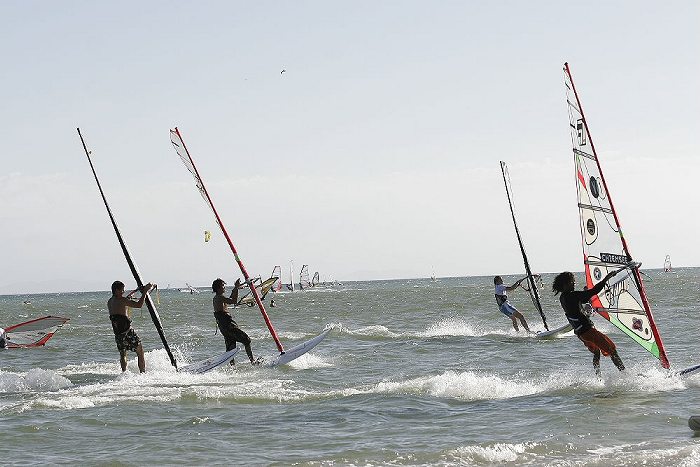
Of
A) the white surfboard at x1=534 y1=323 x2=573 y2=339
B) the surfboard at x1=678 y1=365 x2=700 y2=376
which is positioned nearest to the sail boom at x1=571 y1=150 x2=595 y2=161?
the surfboard at x1=678 y1=365 x2=700 y2=376

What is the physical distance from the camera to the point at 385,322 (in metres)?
30.1

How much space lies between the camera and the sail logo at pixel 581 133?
10953 mm

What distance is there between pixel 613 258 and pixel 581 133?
164 centimetres

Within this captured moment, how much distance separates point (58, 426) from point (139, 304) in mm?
3042

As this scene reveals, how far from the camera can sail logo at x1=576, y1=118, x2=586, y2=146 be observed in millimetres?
10953

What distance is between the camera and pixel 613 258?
417 inches

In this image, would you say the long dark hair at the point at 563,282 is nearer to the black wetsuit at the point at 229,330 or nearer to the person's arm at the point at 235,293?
the person's arm at the point at 235,293

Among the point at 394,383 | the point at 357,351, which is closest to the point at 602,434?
the point at 394,383

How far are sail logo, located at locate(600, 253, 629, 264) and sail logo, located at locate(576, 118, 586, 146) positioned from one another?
1433 millimetres

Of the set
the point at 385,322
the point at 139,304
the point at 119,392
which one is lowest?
the point at 385,322

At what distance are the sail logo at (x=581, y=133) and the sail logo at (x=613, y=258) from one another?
4.70 ft

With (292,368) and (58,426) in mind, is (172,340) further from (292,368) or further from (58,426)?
(58,426)

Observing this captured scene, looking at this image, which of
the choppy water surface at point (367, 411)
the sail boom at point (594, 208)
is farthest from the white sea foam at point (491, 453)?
the sail boom at point (594, 208)

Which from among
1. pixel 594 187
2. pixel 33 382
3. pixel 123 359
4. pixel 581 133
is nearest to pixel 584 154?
pixel 581 133
